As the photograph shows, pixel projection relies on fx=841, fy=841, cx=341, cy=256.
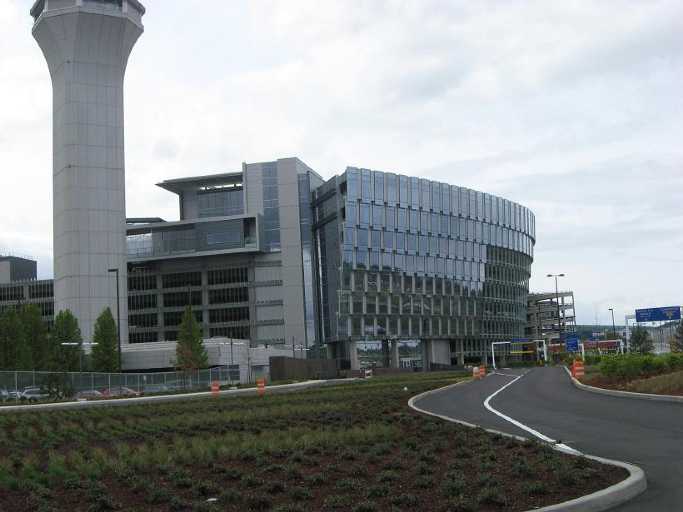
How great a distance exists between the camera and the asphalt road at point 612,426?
1010 centimetres

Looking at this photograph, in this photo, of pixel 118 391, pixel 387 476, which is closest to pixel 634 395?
pixel 387 476

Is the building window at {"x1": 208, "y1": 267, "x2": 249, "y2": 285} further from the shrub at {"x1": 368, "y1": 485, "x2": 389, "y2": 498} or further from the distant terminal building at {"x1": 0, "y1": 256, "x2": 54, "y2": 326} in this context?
the shrub at {"x1": 368, "y1": 485, "x2": 389, "y2": 498}

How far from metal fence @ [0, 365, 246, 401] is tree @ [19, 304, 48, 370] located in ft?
56.9

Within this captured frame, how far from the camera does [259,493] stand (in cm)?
1067

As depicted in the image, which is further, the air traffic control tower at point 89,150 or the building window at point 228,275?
the building window at point 228,275

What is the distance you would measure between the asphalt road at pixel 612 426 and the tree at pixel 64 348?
2189 inches

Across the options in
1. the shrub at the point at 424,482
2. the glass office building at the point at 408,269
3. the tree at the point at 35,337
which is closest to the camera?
the shrub at the point at 424,482

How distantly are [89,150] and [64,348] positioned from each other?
112ft

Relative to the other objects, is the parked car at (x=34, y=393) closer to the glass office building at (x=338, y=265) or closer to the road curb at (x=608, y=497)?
the glass office building at (x=338, y=265)

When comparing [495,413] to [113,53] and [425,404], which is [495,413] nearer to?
[425,404]

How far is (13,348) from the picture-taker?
7281 centimetres

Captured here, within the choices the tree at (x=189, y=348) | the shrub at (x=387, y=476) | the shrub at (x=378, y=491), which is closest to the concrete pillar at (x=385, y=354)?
the tree at (x=189, y=348)

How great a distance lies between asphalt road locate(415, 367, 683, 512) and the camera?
33.1 feet

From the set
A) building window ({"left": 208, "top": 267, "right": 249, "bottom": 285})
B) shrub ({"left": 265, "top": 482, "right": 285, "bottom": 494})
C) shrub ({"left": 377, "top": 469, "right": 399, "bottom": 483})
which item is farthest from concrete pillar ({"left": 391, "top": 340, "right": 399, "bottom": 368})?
shrub ({"left": 265, "top": 482, "right": 285, "bottom": 494})
